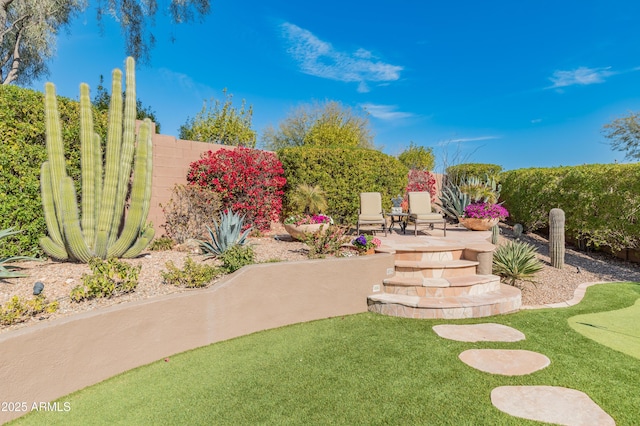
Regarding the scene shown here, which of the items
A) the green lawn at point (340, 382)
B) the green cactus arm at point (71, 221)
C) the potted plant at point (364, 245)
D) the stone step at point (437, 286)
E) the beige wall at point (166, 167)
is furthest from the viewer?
the beige wall at point (166, 167)

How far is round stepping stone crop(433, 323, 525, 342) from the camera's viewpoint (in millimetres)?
3740

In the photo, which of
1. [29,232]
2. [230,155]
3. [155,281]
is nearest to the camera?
[155,281]

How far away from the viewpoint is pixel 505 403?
2482mm

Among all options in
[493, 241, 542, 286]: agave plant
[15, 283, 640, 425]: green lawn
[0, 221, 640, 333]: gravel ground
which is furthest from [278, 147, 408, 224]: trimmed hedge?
[15, 283, 640, 425]: green lawn

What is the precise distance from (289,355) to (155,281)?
200 cm

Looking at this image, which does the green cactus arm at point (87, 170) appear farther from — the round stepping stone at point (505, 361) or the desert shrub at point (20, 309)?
the round stepping stone at point (505, 361)

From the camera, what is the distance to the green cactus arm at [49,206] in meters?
4.33

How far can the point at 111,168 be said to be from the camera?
181 inches

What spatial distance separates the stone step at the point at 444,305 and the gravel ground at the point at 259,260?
1015mm

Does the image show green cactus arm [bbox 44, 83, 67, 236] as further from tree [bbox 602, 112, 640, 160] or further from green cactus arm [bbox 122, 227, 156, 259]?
tree [bbox 602, 112, 640, 160]

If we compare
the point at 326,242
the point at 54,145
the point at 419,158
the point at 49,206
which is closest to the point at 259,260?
the point at 326,242

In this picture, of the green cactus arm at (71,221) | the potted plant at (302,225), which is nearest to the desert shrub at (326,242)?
the potted plant at (302,225)

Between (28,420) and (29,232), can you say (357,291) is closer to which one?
(28,420)

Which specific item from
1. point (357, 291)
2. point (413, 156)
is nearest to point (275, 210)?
point (357, 291)
